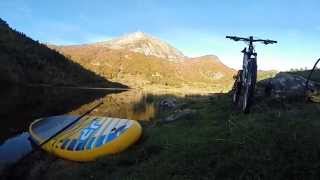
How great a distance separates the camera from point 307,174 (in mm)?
9531

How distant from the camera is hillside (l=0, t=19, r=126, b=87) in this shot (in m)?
94.6

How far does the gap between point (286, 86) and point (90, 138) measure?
7881 millimetres

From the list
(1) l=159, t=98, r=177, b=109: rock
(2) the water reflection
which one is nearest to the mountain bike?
(2) the water reflection

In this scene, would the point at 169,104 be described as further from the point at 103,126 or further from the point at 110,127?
the point at 110,127

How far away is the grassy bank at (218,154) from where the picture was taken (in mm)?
10055

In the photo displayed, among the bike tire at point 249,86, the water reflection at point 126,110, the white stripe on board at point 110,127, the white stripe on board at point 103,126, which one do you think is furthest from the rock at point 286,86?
the water reflection at point 126,110

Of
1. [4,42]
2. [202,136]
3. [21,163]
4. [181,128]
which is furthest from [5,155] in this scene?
[4,42]

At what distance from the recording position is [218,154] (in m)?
11.1

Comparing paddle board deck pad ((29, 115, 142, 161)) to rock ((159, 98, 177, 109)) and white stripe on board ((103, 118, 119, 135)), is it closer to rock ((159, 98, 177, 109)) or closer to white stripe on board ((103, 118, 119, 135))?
white stripe on board ((103, 118, 119, 135))

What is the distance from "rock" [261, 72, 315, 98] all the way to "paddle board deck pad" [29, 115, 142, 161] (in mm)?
5986

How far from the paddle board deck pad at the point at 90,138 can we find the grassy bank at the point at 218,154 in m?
0.30

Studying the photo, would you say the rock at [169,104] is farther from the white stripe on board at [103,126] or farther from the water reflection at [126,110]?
the white stripe on board at [103,126]

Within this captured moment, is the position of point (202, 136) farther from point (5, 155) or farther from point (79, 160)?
point (5, 155)

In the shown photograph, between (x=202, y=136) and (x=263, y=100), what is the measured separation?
5.39 metres
